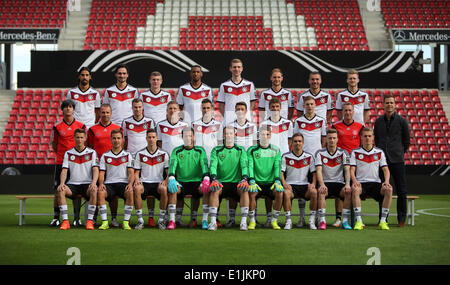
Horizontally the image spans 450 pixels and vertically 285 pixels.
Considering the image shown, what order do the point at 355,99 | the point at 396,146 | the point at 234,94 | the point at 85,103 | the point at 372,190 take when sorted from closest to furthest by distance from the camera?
the point at 372,190 → the point at 396,146 → the point at 85,103 → the point at 355,99 → the point at 234,94

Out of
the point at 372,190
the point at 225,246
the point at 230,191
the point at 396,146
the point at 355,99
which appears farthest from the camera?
the point at 355,99

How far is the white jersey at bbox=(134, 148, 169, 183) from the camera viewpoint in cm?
754

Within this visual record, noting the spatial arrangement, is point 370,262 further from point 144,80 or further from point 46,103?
point 46,103

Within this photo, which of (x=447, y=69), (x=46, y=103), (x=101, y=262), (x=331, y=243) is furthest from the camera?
(x=447, y=69)

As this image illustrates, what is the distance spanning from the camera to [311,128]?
800cm

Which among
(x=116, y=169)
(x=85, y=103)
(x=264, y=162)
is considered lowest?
(x=116, y=169)

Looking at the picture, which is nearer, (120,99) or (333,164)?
(333,164)

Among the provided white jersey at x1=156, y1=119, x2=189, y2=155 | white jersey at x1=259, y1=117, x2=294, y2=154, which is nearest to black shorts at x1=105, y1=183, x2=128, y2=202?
white jersey at x1=156, y1=119, x2=189, y2=155

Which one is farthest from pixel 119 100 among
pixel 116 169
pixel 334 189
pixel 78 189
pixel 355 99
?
pixel 355 99

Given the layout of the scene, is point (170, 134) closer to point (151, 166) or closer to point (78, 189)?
point (151, 166)

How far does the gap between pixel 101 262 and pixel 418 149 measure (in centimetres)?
1646

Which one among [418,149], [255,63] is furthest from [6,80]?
[418,149]

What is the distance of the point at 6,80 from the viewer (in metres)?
24.0

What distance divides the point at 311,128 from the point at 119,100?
295 centimetres
